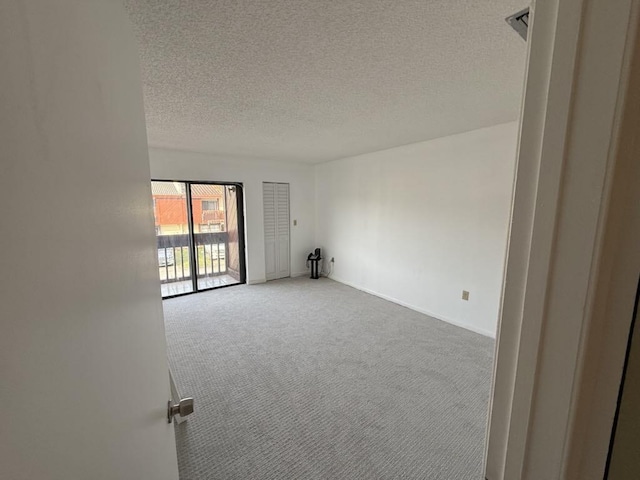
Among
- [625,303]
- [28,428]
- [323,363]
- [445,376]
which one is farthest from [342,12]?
[445,376]

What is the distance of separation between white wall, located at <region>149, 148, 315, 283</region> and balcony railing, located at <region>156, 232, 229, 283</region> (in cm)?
75

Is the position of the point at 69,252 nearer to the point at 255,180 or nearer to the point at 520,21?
the point at 520,21

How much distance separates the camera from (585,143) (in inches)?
14.1

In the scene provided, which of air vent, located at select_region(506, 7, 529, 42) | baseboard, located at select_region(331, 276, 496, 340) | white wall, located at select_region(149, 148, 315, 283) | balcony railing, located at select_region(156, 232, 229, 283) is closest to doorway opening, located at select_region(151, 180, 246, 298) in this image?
balcony railing, located at select_region(156, 232, 229, 283)

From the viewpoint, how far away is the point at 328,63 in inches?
59.5

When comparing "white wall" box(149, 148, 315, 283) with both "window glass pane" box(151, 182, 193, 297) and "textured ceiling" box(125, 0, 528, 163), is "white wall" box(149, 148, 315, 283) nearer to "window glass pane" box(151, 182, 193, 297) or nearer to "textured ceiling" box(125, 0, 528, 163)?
"window glass pane" box(151, 182, 193, 297)

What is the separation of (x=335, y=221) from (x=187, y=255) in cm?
284

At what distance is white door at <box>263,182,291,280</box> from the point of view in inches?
193

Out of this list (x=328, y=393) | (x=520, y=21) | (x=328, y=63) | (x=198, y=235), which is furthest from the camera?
(x=198, y=235)

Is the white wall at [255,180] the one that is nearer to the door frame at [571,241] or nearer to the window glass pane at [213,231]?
the window glass pane at [213,231]

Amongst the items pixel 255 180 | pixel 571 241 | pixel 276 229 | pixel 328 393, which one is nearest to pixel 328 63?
pixel 571 241

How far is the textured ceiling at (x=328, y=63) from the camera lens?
1.14m

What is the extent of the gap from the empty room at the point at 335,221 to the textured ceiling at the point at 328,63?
0.04 ft

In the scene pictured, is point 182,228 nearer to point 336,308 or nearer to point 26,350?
point 336,308
